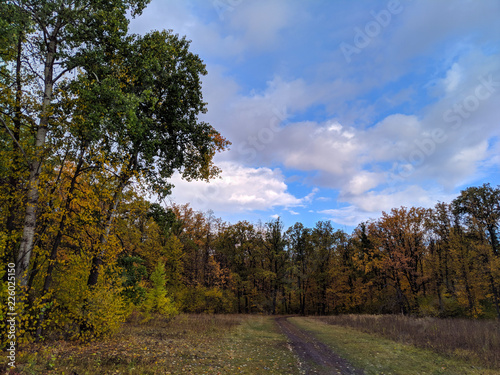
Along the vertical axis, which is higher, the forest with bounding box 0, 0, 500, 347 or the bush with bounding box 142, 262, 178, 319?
the forest with bounding box 0, 0, 500, 347

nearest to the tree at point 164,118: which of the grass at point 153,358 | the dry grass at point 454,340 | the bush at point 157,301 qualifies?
the grass at point 153,358

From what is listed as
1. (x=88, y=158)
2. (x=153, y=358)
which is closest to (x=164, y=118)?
(x=88, y=158)

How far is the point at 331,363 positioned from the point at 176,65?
1662 centimetres

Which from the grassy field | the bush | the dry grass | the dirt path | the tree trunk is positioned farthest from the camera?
the bush

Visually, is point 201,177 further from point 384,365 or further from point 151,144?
point 384,365

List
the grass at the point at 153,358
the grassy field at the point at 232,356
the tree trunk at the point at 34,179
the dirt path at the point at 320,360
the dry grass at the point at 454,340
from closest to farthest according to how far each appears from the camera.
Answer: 1. the grass at the point at 153,358
2. the grassy field at the point at 232,356
3. the tree trunk at the point at 34,179
4. the dirt path at the point at 320,360
5. the dry grass at the point at 454,340

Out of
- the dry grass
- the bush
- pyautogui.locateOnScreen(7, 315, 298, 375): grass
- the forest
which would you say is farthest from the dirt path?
the bush

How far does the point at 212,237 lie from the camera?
4638cm

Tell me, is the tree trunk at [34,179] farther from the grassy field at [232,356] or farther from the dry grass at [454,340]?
the dry grass at [454,340]

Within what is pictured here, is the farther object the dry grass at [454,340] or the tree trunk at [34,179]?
the dry grass at [454,340]

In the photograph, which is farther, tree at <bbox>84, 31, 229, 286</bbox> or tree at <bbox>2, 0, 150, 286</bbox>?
tree at <bbox>84, 31, 229, 286</bbox>

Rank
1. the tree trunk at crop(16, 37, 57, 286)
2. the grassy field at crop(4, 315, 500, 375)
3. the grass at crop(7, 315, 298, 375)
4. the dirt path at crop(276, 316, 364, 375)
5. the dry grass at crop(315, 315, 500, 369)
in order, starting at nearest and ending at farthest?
the grass at crop(7, 315, 298, 375) → the grassy field at crop(4, 315, 500, 375) → the tree trunk at crop(16, 37, 57, 286) → the dirt path at crop(276, 316, 364, 375) → the dry grass at crop(315, 315, 500, 369)

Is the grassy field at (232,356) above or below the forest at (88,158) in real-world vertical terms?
below

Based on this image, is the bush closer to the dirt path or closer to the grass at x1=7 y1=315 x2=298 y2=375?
the grass at x1=7 y1=315 x2=298 y2=375
